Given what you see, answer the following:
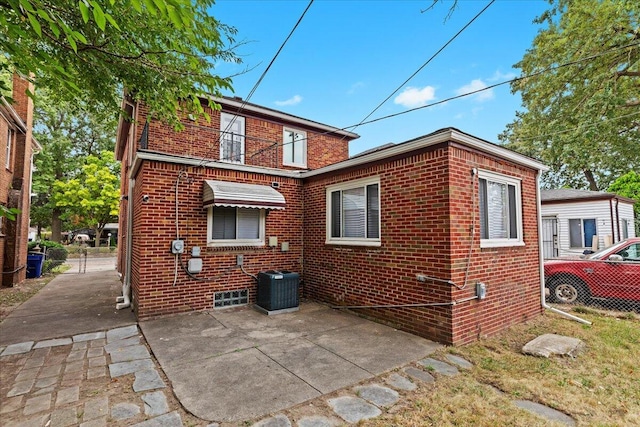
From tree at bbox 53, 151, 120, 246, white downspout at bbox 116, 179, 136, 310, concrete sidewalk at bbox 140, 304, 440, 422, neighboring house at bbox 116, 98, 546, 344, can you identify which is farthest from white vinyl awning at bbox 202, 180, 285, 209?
tree at bbox 53, 151, 120, 246

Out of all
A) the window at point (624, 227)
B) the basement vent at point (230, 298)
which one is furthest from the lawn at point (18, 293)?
the window at point (624, 227)

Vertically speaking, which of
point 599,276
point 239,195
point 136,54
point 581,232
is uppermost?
point 136,54

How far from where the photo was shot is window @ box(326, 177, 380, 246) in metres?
7.05

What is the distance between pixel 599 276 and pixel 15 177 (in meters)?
20.7

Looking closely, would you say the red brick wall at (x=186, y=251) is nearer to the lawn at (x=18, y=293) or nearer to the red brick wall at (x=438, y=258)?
the red brick wall at (x=438, y=258)

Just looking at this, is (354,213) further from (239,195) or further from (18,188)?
(18,188)

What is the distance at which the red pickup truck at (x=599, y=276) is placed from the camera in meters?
7.54

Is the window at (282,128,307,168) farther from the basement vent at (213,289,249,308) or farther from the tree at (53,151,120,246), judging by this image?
the tree at (53,151,120,246)

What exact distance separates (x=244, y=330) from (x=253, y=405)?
2720 mm

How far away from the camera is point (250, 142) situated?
12086mm

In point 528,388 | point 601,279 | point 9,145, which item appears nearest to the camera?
point 528,388

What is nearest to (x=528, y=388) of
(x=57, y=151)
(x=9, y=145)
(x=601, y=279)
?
(x=601, y=279)

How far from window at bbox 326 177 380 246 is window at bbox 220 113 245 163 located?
16.8 ft

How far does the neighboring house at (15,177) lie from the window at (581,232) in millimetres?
23972
